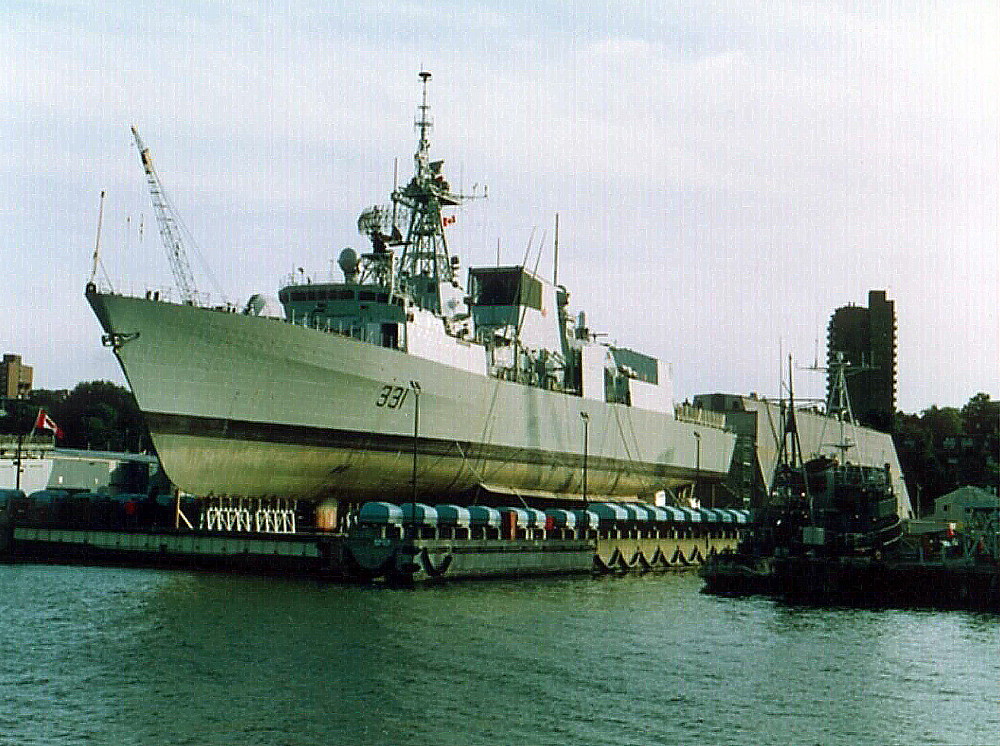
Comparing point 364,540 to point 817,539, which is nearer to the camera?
point 364,540

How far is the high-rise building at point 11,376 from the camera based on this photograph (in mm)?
160375

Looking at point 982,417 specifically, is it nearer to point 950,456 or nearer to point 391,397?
point 950,456

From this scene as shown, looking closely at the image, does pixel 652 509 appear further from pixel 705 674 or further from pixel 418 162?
pixel 705 674

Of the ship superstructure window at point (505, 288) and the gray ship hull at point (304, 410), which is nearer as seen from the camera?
the gray ship hull at point (304, 410)

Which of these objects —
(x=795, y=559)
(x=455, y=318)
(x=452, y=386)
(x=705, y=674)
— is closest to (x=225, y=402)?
(x=452, y=386)

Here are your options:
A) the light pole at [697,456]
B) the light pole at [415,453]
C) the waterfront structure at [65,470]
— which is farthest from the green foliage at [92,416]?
the light pole at [415,453]

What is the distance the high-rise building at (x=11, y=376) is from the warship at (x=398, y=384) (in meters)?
93.8

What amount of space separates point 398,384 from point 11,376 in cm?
11086

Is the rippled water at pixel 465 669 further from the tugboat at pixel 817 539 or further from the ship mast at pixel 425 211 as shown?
the ship mast at pixel 425 211

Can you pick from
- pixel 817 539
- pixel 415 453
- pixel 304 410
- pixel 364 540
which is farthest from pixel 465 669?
pixel 304 410

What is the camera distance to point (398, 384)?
6675 centimetres

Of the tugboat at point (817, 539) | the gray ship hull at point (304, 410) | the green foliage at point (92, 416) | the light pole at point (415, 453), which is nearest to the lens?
the tugboat at point (817, 539)

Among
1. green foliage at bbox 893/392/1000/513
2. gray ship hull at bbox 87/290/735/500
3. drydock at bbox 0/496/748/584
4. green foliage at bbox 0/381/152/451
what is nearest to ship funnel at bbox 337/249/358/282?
gray ship hull at bbox 87/290/735/500

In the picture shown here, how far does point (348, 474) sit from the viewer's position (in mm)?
66562
